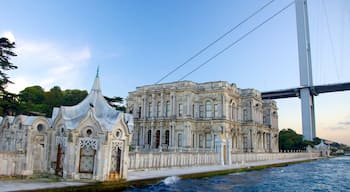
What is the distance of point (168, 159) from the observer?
18.3 m

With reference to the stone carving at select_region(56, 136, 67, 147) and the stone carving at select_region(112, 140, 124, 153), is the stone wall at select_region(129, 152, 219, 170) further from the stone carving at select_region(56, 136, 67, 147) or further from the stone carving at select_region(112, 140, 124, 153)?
the stone carving at select_region(56, 136, 67, 147)

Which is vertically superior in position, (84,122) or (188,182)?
(84,122)

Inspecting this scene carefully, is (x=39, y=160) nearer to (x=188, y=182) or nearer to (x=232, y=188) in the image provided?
(x=188, y=182)

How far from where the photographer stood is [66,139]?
37.7 feet

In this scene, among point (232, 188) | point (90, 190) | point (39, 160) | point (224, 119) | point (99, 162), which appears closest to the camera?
point (90, 190)

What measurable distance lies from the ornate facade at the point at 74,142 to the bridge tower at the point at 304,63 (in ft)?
203

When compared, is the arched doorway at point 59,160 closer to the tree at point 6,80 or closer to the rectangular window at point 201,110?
the tree at point 6,80

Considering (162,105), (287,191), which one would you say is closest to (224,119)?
(162,105)

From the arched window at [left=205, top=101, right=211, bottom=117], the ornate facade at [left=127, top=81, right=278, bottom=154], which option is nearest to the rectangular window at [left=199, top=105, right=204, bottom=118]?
the ornate facade at [left=127, top=81, right=278, bottom=154]

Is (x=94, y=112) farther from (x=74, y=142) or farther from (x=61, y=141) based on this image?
(x=61, y=141)

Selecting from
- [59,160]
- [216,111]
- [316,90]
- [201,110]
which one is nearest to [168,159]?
[59,160]

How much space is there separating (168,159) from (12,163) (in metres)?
9.46

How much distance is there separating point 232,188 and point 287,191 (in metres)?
2.59

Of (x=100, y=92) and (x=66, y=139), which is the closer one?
(x=66, y=139)
